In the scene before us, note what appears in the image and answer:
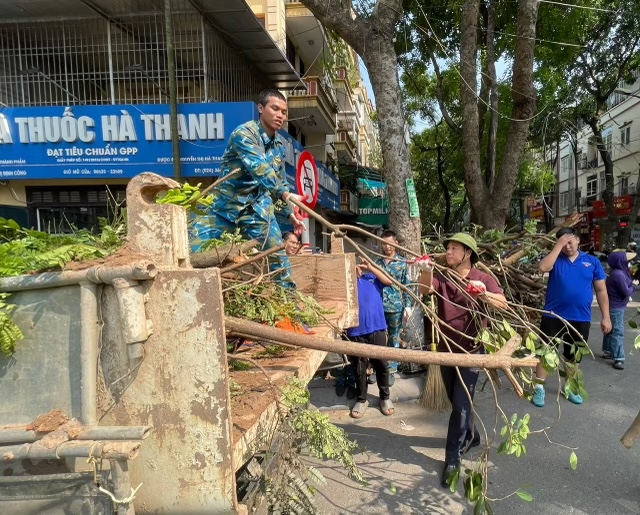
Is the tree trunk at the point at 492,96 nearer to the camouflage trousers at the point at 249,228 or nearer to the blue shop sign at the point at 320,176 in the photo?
the blue shop sign at the point at 320,176

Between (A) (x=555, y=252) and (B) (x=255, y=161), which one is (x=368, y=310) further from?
(B) (x=255, y=161)

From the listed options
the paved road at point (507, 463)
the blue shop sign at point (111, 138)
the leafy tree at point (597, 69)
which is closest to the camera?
the paved road at point (507, 463)

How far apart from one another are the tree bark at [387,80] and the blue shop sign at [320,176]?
3475 mm

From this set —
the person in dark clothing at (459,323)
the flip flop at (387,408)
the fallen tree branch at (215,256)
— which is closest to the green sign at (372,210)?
the flip flop at (387,408)

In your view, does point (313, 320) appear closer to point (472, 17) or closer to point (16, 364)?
point (16, 364)

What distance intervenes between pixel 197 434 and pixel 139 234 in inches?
22.7

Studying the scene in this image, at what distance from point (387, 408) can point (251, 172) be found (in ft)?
10.2

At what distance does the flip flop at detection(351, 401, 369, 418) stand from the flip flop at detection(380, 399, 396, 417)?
0.61 feet

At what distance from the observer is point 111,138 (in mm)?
7840

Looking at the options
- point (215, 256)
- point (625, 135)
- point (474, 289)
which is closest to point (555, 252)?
point (474, 289)

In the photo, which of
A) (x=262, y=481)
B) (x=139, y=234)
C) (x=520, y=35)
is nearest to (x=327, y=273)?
(x=262, y=481)

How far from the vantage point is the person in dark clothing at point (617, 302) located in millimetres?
5902

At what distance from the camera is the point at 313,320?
242 centimetres

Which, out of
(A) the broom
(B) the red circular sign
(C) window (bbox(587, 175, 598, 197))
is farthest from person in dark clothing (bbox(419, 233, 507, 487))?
(C) window (bbox(587, 175, 598, 197))
